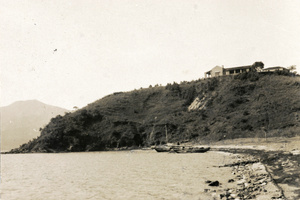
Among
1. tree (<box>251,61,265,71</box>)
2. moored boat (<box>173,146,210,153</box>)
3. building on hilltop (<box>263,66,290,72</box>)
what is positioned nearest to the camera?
moored boat (<box>173,146,210,153</box>)

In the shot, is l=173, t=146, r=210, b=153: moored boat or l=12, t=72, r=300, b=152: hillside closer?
l=173, t=146, r=210, b=153: moored boat

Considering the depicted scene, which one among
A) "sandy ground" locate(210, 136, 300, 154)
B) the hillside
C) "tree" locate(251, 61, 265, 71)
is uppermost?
"tree" locate(251, 61, 265, 71)

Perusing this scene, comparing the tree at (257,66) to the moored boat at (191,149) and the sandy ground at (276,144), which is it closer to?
the sandy ground at (276,144)

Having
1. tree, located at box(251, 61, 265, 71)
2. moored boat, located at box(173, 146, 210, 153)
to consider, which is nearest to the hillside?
tree, located at box(251, 61, 265, 71)

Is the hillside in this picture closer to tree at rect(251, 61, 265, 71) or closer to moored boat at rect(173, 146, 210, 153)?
tree at rect(251, 61, 265, 71)

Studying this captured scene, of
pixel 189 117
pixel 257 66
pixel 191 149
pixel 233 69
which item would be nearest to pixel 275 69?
pixel 257 66

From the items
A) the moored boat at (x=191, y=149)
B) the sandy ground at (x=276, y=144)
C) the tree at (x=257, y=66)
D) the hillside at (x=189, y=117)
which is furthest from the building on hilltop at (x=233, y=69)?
the moored boat at (x=191, y=149)

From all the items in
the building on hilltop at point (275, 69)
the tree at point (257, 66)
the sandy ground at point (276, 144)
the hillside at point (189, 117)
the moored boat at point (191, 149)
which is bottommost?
the moored boat at point (191, 149)

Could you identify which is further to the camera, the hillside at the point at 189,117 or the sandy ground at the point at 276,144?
the hillside at the point at 189,117

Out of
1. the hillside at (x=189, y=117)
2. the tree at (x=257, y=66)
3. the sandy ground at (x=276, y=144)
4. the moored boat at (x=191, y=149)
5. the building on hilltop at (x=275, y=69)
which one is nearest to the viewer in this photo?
the sandy ground at (x=276, y=144)
